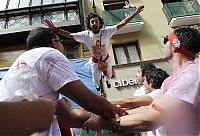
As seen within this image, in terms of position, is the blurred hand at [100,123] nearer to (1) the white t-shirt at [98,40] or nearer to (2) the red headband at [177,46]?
(2) the red headband at [177,46]

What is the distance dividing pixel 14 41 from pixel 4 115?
45.7 ft

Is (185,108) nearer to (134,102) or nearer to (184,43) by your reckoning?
(184,43)

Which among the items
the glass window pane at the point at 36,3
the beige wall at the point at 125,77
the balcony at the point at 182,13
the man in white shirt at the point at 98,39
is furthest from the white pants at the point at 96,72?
the glass window pane at the point at 36,3

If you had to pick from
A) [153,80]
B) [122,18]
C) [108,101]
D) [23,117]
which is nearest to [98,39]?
[153,80]

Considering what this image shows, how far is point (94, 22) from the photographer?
7785 mm

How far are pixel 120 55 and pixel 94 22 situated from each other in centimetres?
670

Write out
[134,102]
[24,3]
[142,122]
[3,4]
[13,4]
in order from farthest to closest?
[3,4] < [13,4] < [24,3] < [134,102] < [142,122]

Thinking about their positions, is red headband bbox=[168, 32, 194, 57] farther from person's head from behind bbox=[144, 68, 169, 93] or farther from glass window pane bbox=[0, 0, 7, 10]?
glass window pane bbox=[0, 0, 7, 10]

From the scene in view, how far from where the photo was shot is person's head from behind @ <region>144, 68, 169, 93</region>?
15.5 feet

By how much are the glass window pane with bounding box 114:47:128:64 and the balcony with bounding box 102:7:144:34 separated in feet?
2.27

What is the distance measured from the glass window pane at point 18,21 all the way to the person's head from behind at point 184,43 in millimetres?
12353

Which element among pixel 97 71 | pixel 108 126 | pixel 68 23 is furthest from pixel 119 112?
pixel 68 23

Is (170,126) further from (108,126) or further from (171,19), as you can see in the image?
(171,19)

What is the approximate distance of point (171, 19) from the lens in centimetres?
1448
